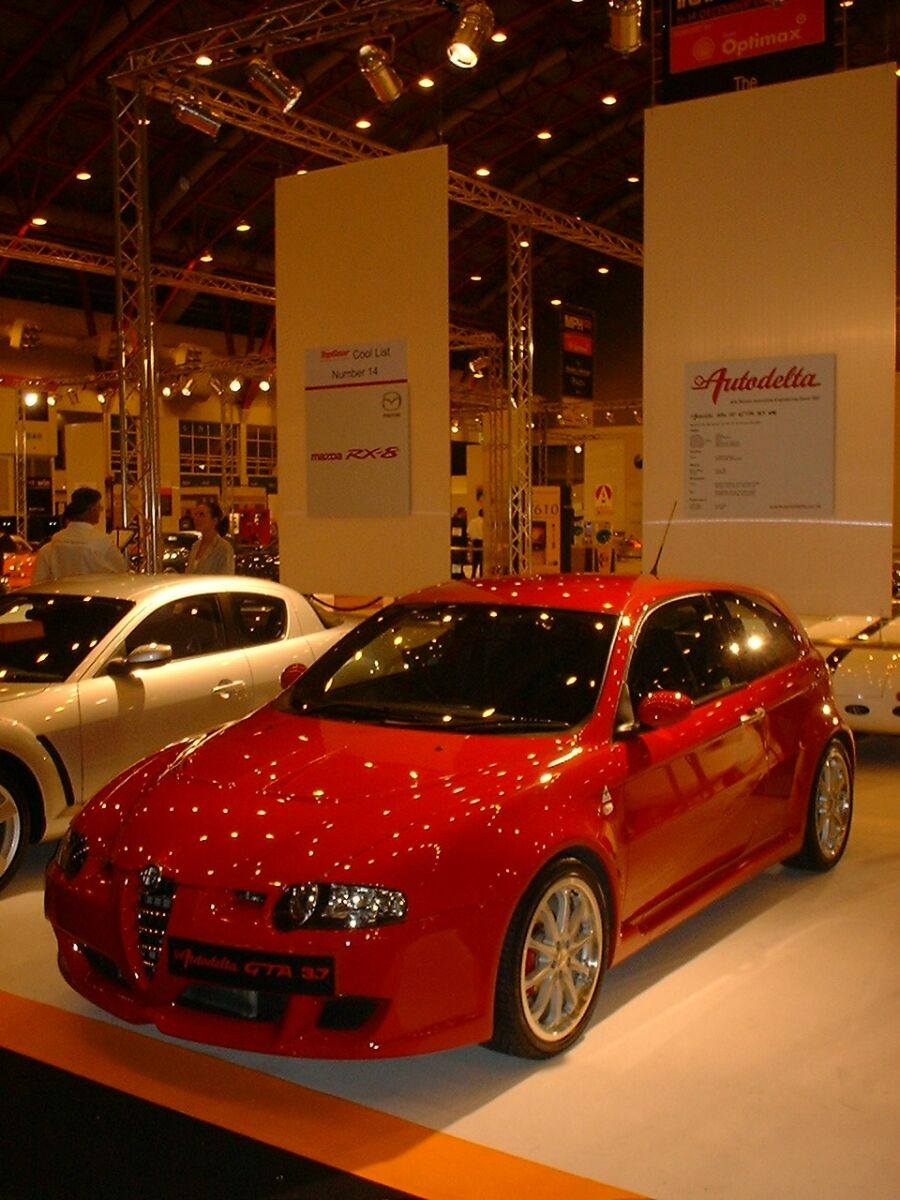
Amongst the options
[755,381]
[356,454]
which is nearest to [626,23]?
[755,381]

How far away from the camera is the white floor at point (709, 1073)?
3.24 metres

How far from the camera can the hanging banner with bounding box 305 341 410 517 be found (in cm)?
870

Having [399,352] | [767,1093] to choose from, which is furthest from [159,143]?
[767,1093]

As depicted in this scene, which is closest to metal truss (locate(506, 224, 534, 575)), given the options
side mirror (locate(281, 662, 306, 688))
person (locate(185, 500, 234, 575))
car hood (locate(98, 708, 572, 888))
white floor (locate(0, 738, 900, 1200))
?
person (locate(185, 500, 234, 575))

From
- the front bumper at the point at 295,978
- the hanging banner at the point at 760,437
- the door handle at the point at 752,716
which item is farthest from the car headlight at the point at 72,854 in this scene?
the hanging banner at the point at 760,437

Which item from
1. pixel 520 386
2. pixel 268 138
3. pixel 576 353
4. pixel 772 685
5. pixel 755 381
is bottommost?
pixel 772 685

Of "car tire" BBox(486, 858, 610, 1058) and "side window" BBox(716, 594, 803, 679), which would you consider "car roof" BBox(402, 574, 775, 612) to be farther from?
"car tire" BBox(486, 858, 610, 1058)

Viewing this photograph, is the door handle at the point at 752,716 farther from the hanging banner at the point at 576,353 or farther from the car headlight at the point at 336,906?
the hanging banner at the point at 576,353

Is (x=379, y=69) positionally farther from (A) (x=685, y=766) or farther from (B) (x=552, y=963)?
(B) (x=552, y=963)

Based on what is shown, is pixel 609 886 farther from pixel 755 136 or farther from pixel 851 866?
pixel 755 136

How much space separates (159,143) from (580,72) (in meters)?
8.58

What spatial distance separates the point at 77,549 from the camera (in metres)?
8.01

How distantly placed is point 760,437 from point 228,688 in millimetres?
3435

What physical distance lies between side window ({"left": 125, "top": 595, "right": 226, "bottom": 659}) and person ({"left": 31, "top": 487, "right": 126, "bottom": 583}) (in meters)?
1.66
